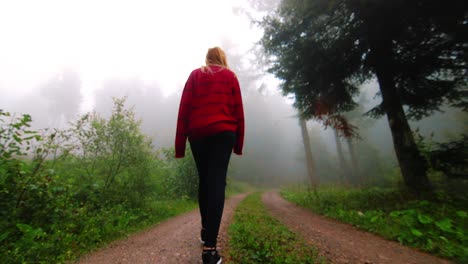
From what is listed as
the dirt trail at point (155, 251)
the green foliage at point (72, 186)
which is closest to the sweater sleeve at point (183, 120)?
the dirt trail at point (155, 251)

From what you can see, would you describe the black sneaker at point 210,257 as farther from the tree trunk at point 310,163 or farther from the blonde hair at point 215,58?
the tree trunk at point 310,163

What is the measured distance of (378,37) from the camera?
5.91m

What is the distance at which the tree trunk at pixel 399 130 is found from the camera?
17.3 feet

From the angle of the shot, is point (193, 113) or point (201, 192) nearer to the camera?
point (193, 113)

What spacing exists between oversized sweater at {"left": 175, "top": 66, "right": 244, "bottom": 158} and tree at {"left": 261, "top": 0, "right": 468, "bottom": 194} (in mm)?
4671

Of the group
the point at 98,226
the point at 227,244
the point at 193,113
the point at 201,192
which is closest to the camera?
the point at 193,113

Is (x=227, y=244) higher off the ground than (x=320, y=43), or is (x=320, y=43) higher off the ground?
(x=320, y=43)

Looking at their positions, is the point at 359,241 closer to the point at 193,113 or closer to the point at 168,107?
the point at 193,113

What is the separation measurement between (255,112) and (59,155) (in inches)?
1805

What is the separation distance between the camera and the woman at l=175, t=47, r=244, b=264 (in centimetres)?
190

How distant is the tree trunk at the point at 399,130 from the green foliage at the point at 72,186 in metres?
6.57

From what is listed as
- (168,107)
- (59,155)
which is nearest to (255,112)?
(168,107)

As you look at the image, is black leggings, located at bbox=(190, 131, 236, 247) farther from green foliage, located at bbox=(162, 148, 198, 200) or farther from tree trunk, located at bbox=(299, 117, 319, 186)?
tree trunk, located at bbox=(299, 117, 319, 186)

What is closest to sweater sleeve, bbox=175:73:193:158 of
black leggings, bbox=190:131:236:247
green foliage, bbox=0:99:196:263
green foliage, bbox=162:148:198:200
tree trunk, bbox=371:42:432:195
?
black leggings, bbox=190:131:236:247
